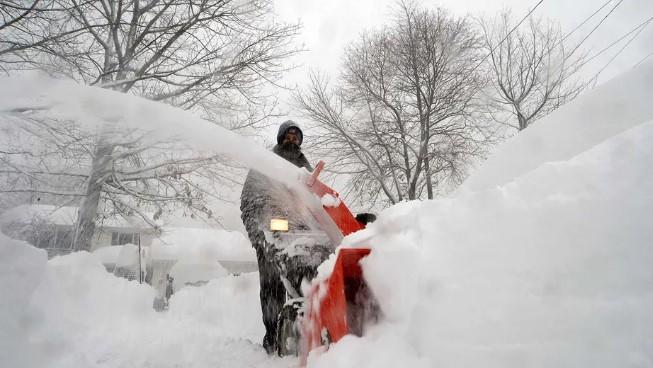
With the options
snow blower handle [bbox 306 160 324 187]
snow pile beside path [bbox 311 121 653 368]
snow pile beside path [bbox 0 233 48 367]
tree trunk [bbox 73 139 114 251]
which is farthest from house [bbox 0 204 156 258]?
snow pile beside path [bbox 311 121 653 368]

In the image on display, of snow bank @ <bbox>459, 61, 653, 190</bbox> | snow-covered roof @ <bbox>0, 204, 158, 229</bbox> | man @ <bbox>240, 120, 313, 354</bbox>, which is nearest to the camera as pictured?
snow bank @ <bbox>459, 61, 653, 190</bbox>

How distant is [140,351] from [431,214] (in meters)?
3.76

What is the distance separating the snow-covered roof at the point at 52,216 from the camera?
7.05 m

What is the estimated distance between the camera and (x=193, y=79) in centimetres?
959

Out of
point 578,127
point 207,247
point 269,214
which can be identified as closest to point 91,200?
point 269,214

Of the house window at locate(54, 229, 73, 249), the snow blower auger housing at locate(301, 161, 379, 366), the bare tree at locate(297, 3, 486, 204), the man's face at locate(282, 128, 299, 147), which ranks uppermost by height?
the bare tree at locate(297, 3, 486, 204)

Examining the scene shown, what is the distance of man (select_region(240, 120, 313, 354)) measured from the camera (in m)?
3.72

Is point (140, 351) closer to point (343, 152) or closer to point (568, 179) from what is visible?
point (568, 179)

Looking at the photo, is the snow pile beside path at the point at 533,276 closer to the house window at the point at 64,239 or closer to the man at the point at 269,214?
the man at the point at 269,214

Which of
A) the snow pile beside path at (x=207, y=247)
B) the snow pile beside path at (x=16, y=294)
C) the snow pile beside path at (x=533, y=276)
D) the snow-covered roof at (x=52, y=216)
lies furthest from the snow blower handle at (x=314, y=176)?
the snow pile beside path at (x=207, y=247)

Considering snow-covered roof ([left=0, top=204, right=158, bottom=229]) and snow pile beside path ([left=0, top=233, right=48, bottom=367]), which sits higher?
snow-covered roof ([left=0, top=204, right=158, bottom=229])

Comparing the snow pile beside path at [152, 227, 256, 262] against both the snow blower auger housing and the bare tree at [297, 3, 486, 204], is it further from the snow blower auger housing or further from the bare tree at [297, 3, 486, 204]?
the snow blower auger housing

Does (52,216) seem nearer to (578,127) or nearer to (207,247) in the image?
(578,127)

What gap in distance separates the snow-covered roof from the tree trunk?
0.98 ft
